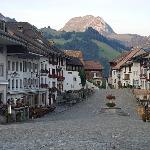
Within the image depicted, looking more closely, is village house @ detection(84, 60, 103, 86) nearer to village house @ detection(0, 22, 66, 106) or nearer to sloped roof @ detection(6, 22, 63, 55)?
village house @ detection(0, 22, 66, 106)

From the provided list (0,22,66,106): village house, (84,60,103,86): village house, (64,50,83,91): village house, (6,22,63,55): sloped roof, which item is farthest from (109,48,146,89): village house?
(6,22,63,55): sloped roof

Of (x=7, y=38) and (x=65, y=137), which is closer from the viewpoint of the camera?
(x=65, y=137)

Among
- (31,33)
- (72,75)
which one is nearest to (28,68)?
(31,33)

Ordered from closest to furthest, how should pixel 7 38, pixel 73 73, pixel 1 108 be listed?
pixel 1 108, pixel 7 38, pixel 73 73

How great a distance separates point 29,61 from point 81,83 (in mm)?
44421

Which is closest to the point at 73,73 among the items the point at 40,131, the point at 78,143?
the point at 40,131

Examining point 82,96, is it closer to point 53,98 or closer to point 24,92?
point 53,98

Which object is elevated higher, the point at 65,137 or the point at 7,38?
the point at 7,38

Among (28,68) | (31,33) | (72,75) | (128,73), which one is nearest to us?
(28,68)

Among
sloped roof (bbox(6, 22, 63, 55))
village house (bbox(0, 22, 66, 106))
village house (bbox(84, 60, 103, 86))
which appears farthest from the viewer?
→ village house (bbox(84, 60, 103, 86))

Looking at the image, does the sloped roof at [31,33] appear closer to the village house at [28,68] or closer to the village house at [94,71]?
the village house at [28,68]

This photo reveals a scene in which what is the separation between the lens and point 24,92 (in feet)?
244

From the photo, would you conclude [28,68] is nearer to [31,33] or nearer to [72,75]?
[31,33]

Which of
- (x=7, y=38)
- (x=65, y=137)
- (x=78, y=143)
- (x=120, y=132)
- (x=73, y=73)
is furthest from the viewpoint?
(x=73, y=73)
